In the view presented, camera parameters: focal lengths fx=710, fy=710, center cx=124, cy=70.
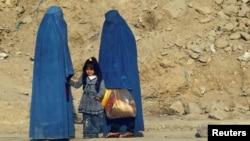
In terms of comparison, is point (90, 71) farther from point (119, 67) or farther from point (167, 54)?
point (167, 54)

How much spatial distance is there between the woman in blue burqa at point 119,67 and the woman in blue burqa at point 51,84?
0.64m

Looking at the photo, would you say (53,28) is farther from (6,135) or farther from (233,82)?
(233,82)

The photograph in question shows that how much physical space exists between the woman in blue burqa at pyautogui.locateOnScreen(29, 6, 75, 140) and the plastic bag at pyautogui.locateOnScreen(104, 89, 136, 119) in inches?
22.8

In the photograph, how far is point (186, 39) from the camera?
15484 millimetres

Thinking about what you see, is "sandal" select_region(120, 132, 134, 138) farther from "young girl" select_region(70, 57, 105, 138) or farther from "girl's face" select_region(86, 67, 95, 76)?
"girl's face" select_region(86, 67, 95, 76)

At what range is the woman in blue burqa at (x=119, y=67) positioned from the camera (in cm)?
907

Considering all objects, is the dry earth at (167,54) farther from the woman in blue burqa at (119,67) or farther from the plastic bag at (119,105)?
the plastic bag at (119,105)

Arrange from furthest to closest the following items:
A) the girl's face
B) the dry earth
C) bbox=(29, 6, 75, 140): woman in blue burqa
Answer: the dry earth < the girl's face < bbox=(29, 6, 75, 140): woman in blue burqa

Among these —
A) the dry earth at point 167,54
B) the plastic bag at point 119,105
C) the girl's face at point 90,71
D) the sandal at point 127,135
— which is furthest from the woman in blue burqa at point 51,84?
the dry earth at point 167,54

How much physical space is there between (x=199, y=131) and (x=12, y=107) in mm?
3957

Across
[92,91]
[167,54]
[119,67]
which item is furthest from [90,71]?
[167,54]

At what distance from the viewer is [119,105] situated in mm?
8930

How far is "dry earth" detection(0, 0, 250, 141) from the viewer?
12961mm

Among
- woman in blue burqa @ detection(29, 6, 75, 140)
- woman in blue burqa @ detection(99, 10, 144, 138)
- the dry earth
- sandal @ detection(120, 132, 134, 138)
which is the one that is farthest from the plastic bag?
the dry earth
